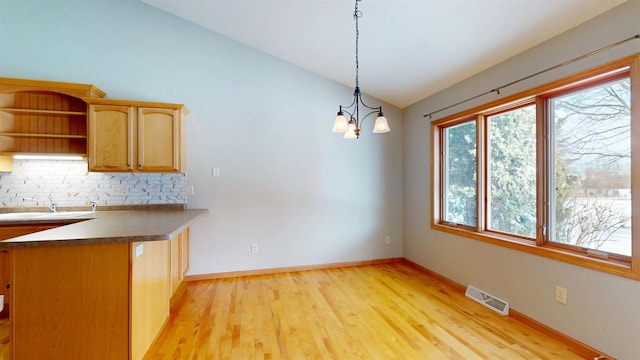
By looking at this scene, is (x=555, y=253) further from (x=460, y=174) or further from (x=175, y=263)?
(x=175, y=263)

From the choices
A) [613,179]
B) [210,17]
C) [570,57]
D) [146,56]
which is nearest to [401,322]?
[613,179]

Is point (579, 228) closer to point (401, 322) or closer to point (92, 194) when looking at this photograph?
point (401, 322)

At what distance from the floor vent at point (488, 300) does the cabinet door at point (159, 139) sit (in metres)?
3.51

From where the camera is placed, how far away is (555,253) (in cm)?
221

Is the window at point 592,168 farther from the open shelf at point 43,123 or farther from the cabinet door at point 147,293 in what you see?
the open shelf at point 43,123

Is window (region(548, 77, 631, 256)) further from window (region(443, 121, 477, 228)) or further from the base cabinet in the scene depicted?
the base cabinet

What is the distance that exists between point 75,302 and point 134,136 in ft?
6.19

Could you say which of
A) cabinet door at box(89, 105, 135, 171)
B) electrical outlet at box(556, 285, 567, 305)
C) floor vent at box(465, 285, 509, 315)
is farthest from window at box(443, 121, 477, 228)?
cabinet door at box(89, 105, 135, 171)

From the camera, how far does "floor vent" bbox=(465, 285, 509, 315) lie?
8.61 ft

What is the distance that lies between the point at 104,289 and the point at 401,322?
7.40 feet

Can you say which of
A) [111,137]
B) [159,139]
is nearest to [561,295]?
[159,139]

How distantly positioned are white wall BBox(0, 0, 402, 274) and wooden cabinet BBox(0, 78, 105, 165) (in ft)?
1.15

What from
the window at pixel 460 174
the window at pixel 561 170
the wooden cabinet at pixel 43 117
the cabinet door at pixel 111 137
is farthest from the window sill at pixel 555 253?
the wooden cabinet at pixel 43 117

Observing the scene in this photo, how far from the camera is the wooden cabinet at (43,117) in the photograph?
2.82 meters
